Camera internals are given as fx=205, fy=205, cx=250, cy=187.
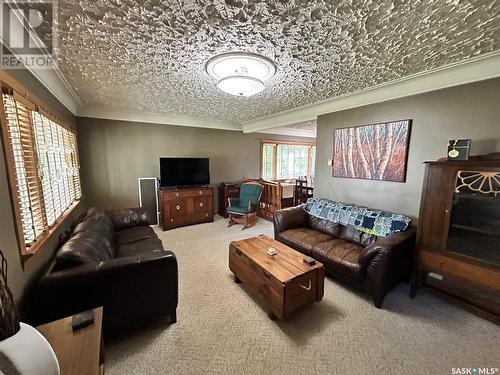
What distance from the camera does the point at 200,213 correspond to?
183 inches

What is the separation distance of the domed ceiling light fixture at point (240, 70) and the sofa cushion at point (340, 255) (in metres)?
1.99

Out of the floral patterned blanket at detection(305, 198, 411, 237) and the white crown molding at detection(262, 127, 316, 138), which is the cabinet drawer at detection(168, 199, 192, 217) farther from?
the white crown molding at detection(262, 127, 316, 138)

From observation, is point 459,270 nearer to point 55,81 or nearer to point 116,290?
point 116,290

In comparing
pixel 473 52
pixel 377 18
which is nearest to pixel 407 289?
pixel 473 52

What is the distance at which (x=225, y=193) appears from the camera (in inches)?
204

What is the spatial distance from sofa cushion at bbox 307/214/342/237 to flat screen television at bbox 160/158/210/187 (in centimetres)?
262

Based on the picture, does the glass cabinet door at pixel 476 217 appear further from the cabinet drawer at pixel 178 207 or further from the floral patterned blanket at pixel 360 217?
the cabinet drawer at pixel 178 207

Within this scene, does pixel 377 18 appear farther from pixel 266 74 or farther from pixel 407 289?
pixel 407 289

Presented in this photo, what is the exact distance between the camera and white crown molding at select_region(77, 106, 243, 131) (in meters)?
3.72

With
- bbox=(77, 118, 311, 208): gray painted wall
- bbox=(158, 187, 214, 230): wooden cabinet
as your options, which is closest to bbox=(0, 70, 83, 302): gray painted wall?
bbox=(77, 118, 311, 208): gray painted wall

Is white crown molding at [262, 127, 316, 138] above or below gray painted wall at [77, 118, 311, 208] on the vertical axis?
→ above

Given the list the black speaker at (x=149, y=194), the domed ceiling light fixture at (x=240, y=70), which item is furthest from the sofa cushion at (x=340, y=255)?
the black speaker at (x=149, y=194)

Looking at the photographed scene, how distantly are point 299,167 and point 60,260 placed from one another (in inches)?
252

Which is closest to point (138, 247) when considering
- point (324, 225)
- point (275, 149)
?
point (324, 225)
